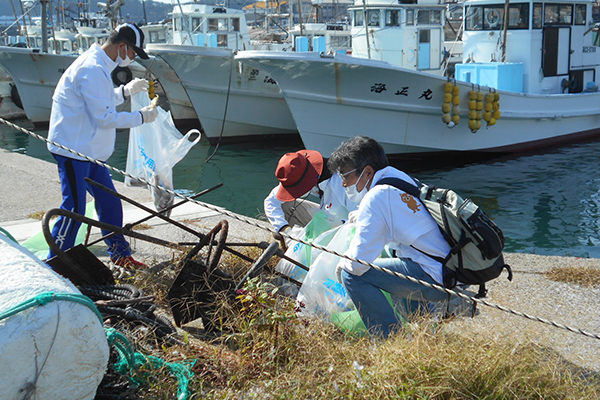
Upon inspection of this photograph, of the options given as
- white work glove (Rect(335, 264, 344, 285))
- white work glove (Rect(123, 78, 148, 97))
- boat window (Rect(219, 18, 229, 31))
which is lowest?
white work glove (Rect(335, 264, 344, 285))

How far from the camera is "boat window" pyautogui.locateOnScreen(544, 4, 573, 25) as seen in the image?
1312cm

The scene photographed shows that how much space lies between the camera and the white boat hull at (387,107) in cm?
1130

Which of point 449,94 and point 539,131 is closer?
point 449,94

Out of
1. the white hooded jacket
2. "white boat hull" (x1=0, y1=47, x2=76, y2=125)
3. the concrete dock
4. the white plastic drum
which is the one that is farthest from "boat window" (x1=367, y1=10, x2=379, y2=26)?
the white plastic drum

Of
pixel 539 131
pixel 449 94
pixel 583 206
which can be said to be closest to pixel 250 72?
pixel 449 94

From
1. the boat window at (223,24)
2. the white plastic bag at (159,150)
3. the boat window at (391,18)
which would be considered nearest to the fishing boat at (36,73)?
the boat window at (223,24)

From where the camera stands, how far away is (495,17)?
13.4m

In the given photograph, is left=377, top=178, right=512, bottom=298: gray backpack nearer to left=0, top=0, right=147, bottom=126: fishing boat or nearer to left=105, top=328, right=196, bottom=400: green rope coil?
left=105, top=328, right=196, bottom=400: green rope coil

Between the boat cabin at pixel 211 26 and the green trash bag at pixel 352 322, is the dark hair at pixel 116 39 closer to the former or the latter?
the green trash bag at pixel 352 322

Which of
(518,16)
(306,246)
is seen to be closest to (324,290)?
(306,246)

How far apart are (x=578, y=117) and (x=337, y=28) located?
1189 centimetres

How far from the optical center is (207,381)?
2.75 m

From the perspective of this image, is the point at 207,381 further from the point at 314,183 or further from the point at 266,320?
the point at 314,183

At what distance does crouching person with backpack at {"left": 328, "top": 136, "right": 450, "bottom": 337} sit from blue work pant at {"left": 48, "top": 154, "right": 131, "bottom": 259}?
74.5 inches
